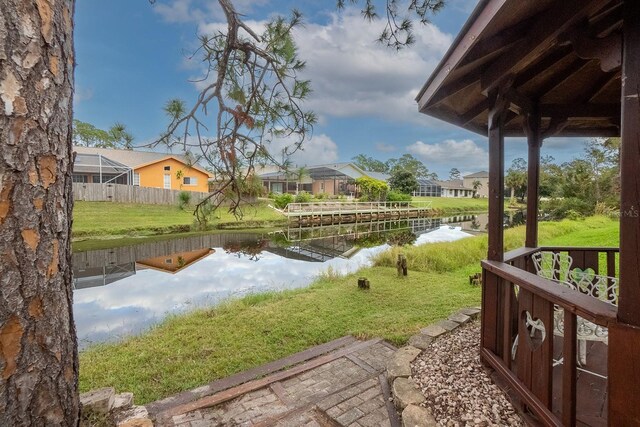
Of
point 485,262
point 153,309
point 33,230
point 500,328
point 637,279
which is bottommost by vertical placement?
point 153,309

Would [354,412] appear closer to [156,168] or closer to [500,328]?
[500,328]

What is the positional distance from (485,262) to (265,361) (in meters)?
2.45

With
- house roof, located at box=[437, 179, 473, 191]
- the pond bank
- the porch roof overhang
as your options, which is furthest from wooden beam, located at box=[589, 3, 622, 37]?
house roof, located at box=[437, 179, 473, 191]

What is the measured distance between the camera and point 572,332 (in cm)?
155

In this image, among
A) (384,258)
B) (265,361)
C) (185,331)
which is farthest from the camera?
(384,258)

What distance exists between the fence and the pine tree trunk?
18.2 m

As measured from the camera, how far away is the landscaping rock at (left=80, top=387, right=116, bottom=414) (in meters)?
1.77

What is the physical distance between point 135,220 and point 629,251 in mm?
18451

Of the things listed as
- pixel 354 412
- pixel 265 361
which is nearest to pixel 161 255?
pixel 265 361

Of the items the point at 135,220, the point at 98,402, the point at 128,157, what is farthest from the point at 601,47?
the point at 128,157

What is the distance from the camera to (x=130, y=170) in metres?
22.1

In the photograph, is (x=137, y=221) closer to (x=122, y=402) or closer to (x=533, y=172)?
(x=122, y=402)

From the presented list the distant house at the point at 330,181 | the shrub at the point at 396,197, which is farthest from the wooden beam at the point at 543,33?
the distant house at the point at 330,181

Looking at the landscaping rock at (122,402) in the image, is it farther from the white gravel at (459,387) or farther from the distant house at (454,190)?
the distant house at (454,190)
